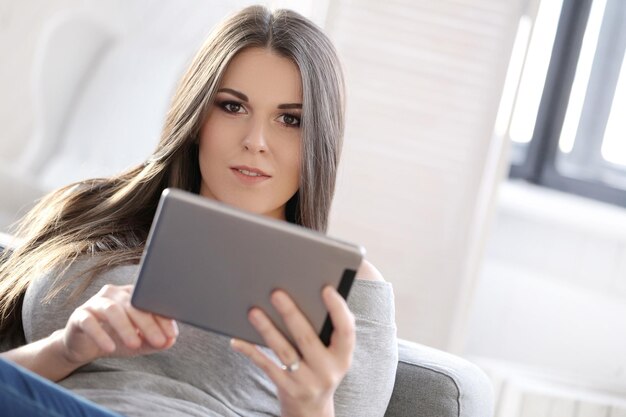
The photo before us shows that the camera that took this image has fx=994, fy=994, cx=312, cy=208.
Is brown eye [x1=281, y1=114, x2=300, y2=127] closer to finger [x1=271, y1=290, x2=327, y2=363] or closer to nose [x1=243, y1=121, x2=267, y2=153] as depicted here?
nose [x1=243, y1=121, x2=267, y2=153]

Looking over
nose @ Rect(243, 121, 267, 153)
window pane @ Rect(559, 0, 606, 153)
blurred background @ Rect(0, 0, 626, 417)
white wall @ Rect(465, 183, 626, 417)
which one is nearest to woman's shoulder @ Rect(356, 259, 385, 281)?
nose @ Rect(243, 121, 267, 153)

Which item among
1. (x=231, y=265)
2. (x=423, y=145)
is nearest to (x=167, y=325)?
(x=231, y=265)

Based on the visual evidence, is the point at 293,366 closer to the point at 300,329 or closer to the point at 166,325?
the point at 300,329

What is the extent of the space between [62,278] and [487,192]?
4.31ft

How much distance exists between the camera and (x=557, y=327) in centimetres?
285

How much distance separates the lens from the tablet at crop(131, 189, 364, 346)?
111 centimetres

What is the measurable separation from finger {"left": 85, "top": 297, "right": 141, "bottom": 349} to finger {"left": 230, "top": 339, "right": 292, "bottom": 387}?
124 mm

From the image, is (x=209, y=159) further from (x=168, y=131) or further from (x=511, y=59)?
(x=511, y=59)

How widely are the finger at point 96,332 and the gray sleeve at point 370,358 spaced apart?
0.39 meters

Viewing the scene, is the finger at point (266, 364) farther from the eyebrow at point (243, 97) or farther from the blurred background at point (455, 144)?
the blurred background at point (455, 144)

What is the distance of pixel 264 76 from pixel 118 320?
54 centimetres

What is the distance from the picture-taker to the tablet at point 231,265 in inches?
43.7

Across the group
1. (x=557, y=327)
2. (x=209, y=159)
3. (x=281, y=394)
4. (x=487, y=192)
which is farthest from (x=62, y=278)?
(x=557, y=327)

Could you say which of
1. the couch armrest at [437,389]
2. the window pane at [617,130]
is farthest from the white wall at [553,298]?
the couch armrest at [437,389]
